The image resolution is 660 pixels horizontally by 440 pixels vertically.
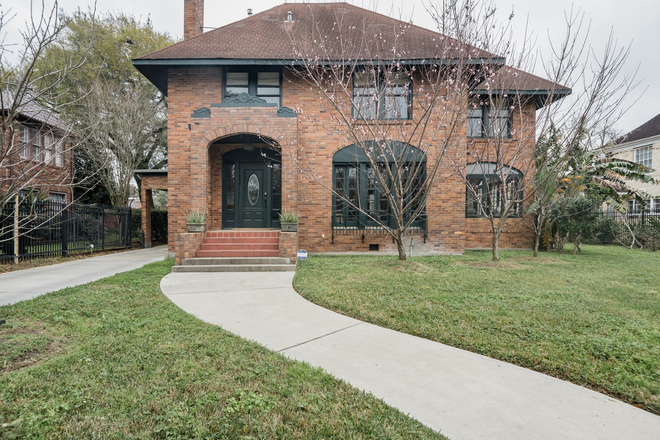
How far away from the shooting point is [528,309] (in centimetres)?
471

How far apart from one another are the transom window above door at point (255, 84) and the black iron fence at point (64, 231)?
6270 mm

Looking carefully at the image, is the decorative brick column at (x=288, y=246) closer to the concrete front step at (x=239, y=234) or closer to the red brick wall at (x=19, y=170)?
the concrete front step at (x=239, y=234)

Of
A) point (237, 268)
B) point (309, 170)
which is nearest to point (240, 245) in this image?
point (237, 268)

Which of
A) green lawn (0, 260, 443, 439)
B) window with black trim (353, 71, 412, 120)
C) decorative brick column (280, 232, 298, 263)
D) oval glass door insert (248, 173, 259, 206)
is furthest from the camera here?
oval glass door insert (248, 173, 259, 206)

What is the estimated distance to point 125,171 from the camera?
57.9ft

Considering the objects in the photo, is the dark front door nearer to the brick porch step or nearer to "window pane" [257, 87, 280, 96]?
the brick porch step

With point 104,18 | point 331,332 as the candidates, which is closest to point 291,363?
point 331,332

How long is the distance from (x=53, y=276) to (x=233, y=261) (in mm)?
4032

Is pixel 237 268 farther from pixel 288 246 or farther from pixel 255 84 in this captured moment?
pixel 255 84

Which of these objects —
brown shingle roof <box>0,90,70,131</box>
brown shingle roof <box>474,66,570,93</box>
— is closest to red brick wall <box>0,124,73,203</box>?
brown shingle roof <box>0,90,70,131</box>

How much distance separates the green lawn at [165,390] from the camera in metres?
2.13

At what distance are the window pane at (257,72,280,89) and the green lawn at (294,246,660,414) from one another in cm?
675

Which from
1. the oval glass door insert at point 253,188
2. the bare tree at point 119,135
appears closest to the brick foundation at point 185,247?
the oval glass door insert at point 253,188

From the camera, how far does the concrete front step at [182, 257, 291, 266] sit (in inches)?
321
